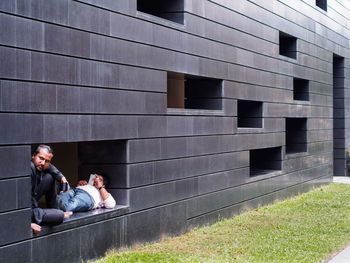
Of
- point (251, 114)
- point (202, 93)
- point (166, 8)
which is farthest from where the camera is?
point (251, 114)

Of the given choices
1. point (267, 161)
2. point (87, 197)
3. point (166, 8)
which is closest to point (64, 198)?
point (87, 197)

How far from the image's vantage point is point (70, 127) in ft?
30.8

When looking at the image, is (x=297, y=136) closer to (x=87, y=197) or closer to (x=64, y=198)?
(x=87, y=197)

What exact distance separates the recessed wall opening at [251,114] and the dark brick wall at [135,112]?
0.15 m

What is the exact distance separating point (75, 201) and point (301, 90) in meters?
13.8

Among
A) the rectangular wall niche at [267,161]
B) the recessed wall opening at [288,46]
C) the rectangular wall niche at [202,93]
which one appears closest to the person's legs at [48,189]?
the rectangular wall niche at [202,93]

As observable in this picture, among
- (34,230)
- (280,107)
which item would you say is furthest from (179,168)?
(280,107)

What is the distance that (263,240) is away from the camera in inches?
484

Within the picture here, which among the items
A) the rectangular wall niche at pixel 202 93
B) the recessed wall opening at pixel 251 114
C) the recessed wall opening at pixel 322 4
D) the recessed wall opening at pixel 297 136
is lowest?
the recessed wall opening at pixel 297 136

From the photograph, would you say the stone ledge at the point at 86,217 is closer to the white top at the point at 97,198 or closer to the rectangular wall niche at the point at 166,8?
the white top at the point at 97,198

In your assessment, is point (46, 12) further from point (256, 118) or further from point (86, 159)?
point (256, 118)

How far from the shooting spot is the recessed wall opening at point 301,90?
22.5m

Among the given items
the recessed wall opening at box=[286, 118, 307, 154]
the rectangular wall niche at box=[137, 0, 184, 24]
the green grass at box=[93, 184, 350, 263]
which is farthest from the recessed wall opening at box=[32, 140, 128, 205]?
the recessed wall opening at box=[286, 118, 307, 154]

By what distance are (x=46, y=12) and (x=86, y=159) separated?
3010mm
